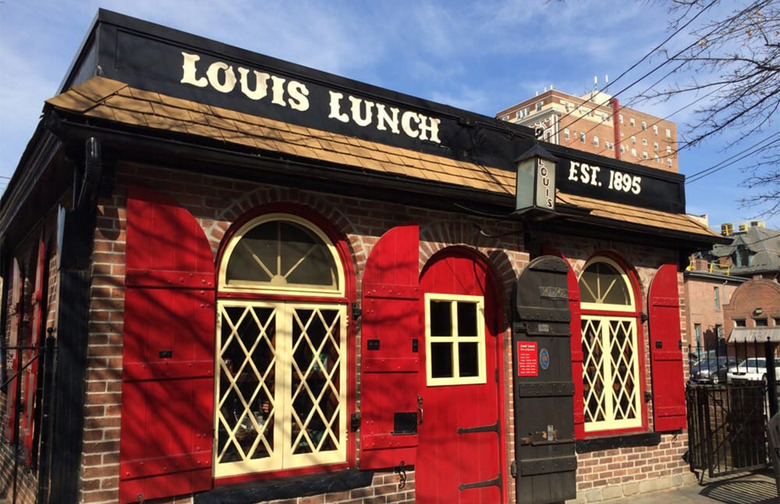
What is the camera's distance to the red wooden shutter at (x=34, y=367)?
5.78 m

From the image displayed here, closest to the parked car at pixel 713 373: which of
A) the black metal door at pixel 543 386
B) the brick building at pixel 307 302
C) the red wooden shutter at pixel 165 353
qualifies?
the brick building at pixel 307 302

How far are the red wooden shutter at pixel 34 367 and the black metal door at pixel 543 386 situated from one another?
15.7ft

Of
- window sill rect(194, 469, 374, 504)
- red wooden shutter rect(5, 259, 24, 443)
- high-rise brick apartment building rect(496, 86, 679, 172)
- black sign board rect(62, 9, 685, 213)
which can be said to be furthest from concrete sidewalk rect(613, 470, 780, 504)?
high-rise brick apartment building rect(496, 86, 679, 172)

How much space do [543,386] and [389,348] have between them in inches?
81.6

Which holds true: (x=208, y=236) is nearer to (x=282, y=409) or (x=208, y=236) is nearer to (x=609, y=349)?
(x=282, y=409)

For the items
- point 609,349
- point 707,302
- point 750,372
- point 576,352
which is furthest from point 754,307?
point 576,352

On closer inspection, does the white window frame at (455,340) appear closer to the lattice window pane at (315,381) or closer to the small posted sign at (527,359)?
the small posted sign at (527,359)

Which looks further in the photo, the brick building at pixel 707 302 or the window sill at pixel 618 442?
the brick building at pixel 707 302

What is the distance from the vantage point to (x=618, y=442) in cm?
776

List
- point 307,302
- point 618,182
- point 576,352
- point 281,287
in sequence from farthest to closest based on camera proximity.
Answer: point 618,182, point 576,352, point 307,302, point 281,287

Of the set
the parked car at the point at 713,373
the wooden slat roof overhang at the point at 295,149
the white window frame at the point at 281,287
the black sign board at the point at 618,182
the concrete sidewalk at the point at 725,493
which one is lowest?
the concrete sidewalk at the point at 725,493

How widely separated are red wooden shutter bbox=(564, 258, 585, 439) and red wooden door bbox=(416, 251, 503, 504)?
108cm

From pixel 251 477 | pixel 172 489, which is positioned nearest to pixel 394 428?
pixel 251 477

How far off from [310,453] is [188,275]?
6.35ft
